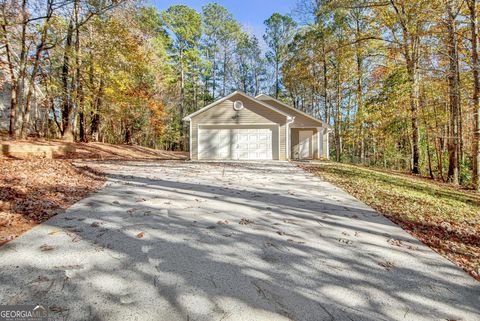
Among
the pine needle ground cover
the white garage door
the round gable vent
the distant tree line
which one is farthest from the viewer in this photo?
the white garage door

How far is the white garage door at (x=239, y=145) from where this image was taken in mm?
14273

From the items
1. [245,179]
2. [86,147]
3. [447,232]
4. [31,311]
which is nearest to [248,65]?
[86,147]

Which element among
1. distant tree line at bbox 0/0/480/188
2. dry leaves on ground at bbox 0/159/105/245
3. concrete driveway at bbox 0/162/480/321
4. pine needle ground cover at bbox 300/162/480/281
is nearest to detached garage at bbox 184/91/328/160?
distant tree line at bbox 0/0/480/188

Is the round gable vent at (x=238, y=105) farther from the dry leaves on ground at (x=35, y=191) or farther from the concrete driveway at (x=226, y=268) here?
the concrete driveway at (x=226, y=268)

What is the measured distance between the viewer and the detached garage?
1417 centimetres

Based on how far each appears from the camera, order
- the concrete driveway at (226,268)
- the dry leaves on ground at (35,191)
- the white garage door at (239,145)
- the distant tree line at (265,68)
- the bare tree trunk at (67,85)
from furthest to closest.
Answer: the white garage door at (239,145), the bare tree trunk at (67,85), the distant tree line at (265,68), the dry leaves on ground at (35,191), the concrete driveway at (226,268)

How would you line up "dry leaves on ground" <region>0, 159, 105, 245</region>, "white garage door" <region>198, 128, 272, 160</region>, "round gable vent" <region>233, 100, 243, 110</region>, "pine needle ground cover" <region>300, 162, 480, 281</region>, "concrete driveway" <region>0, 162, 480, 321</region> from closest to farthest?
"concrete driveway" <region>0, 162, 480, 321</region> → "pine needle ground cover" <region>300, 162, 480, 281</region> → "dry leaves on ground" <region>0, 159, 105, 245</region> → "round gable vent" <region>233, 100, 243, 110</region> → "white garage door" <region>198, 128, 272, 160</region>

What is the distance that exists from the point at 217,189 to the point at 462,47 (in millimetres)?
12006

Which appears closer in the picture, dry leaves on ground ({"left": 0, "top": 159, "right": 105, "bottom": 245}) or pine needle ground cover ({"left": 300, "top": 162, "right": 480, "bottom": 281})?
pine needle ground cover ({"left": 300, "top": 162, "right": 480, "bottom": 281})

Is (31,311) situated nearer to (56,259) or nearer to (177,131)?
(56,259)

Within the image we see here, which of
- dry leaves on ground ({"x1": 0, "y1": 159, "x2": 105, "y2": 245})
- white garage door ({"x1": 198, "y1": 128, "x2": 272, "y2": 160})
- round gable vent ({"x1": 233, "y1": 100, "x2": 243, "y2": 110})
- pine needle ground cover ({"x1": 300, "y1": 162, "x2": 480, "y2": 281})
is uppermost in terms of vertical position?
round gable vent ({"x1": 233, "y1": 100, "x2": 243, "y2": 110})

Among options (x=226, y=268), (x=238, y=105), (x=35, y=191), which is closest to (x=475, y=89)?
(x=238, y=105)

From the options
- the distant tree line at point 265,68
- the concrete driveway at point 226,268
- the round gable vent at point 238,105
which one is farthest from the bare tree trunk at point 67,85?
the concrete driveway at point 226,268

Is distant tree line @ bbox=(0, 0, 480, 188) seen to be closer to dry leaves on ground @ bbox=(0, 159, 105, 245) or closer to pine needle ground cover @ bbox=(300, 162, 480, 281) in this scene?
pine needle ground cover @ bbox=(300, 162, 480, 281)
